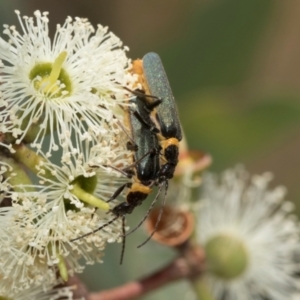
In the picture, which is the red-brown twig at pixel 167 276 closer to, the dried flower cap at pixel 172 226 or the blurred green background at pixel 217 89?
the dried flower cap at pixel 172 226

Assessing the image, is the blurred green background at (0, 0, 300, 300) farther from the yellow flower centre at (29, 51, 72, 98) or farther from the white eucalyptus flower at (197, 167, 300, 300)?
the yellow flower centre at (29, 51, 72, 98)

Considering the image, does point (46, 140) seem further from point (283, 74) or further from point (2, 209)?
point (283, 74)

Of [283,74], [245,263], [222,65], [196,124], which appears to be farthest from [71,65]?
[283,74]

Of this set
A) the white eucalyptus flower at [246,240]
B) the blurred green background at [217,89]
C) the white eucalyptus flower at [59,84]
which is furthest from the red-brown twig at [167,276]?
the white eucalyptus flower at [59,84]

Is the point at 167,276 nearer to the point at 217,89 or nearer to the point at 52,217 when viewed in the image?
the point at 52,217

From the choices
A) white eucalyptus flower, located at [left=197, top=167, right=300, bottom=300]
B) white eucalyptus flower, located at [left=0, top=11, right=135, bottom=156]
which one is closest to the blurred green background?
white eucalyptus flower, located at [left=197, top=167, right=300, bottom=300]

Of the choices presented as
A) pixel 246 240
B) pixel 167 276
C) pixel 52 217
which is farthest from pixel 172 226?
pixel 52 217

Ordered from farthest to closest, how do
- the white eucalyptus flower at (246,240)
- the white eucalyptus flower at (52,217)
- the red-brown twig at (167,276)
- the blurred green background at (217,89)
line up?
the blurred green background at (217,89) < the white eucalyptus flower at (246,240) < the red-brown twig at (167,276) < the white eucalyptus flower at (52,217)
